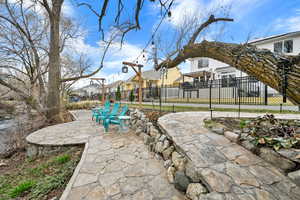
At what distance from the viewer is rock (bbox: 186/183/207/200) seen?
5.48 ft

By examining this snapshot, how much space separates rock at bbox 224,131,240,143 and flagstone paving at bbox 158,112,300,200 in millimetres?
78

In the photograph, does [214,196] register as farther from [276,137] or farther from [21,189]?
[21,189]

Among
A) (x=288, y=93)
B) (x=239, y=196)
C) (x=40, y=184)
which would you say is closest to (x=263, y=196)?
(x=239, y=196)

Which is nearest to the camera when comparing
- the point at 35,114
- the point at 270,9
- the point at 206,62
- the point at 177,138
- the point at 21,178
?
the point at 177,138

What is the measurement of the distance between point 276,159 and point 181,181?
4.43ft

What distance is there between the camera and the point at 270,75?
1.51 m

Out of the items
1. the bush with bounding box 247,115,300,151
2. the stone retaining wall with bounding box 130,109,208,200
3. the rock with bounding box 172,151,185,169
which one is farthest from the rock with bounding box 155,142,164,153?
the bush with bounding box 247,115,300,151

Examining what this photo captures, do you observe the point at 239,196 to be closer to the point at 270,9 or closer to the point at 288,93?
the point at 288,93

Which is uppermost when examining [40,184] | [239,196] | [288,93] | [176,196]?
[288,93]

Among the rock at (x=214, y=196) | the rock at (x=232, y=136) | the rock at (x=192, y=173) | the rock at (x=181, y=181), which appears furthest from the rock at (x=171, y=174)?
Result: the rock at (x=232, y=136)

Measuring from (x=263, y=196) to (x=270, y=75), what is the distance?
138 cm

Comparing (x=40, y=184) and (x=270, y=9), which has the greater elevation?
A: (x=270, y=9)

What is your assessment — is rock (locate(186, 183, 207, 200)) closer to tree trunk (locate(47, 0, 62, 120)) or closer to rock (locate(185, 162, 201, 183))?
rock (locate(185, 162, 201, 183))

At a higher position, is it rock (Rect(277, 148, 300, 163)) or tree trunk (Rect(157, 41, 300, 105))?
tree trunk (Rect(157, 41, 300, 105))
